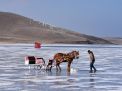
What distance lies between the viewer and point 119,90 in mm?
18281

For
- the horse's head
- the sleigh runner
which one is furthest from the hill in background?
the horse's head

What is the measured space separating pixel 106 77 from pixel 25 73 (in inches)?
174

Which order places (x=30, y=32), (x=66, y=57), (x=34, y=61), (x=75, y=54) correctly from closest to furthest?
1. (x=75, y=54)
2. (x=66, y=57)
3. (x=34, y=61)
4. (x=30, y=32)

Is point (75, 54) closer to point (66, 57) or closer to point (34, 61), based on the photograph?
point (66, 57)

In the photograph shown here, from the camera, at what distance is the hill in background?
13500cm

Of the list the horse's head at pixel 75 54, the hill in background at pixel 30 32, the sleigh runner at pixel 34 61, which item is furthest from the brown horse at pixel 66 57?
the hill in background at pixel 30 32

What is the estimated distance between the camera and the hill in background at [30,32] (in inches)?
5315

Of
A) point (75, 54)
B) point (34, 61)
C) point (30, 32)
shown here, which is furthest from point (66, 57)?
point (30, 32)

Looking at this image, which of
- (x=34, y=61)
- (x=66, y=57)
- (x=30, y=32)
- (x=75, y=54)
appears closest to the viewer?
(x=75, y=54)

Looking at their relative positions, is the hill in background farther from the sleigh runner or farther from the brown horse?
the brown horse

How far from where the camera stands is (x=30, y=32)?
151 meters

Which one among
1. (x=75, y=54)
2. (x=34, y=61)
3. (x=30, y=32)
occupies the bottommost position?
(x=34, y=61)

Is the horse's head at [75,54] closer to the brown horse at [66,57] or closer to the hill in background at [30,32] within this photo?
the brown horse at [66,57]

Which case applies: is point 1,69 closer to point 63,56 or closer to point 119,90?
point 63,56
